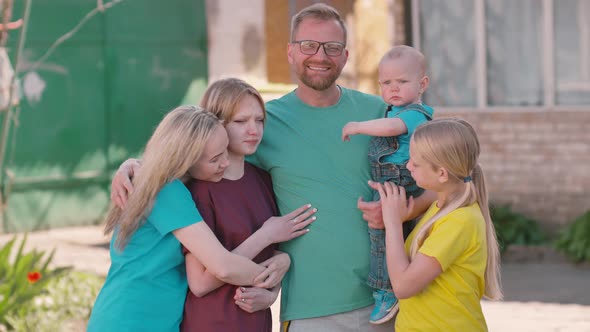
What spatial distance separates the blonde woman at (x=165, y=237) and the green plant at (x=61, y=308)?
3.00 meters

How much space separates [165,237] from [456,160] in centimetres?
101

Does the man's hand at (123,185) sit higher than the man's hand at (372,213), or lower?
higher

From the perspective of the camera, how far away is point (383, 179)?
3758 mm

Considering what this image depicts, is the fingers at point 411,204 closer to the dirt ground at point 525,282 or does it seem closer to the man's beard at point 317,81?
the man's beard at point 317,81

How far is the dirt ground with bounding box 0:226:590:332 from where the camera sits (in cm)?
743

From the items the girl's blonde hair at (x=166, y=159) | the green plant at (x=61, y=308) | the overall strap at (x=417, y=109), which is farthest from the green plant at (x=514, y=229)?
the girl's blonde hair at (x=166, y=159)

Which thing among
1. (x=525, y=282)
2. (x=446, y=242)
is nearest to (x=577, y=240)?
(x=525, y=282)

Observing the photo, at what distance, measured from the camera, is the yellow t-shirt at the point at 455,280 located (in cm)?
338

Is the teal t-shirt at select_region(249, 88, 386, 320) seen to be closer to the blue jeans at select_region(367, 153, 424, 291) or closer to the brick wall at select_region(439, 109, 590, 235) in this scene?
the blue jeans at select_region(367, 153, 424, 291)

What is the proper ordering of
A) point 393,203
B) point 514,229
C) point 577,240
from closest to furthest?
point 393,203 → point 577,240 → point 514,229

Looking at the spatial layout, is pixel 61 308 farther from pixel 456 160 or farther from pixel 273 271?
pixel 456 160

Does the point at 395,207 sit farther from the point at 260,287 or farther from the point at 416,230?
the point at 260,287

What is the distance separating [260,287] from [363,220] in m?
0.52

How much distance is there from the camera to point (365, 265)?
375 centimetres
